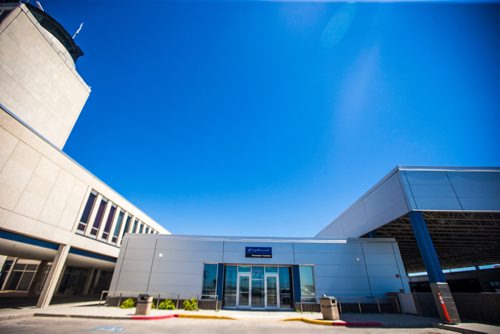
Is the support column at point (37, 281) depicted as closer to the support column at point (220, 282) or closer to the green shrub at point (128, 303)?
the green shrub at point (128, 303)

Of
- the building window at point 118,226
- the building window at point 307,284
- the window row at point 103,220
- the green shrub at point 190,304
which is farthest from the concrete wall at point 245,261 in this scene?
the building window at point 118,226

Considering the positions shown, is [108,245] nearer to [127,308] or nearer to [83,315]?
[127,308]

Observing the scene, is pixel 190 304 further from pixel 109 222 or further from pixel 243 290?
pixel 109 222

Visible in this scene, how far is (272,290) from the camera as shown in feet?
52.3

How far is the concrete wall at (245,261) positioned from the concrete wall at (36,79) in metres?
18.7

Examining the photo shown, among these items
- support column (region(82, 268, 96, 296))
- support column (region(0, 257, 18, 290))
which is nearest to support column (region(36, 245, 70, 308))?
support column (region(82, 268, 96, 296))

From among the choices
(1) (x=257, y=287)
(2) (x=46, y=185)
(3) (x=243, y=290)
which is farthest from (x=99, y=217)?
(1) (x=257, y=287)

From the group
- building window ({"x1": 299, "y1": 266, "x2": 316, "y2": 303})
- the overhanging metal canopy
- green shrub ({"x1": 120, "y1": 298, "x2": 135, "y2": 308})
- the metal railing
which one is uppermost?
the overhanging metal canopy

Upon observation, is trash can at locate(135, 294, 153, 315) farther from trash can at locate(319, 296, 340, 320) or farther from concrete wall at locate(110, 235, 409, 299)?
trash can at locate(319, 296, 340, 320)

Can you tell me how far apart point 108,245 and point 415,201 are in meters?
26.4

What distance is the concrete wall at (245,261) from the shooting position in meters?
15.5

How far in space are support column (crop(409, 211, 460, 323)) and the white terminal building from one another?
6cm

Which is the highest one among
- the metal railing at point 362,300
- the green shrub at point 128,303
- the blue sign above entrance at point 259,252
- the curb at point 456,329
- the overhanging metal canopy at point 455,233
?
the overhanging metal canopy at point 455,233

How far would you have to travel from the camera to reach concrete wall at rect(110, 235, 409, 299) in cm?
1552
